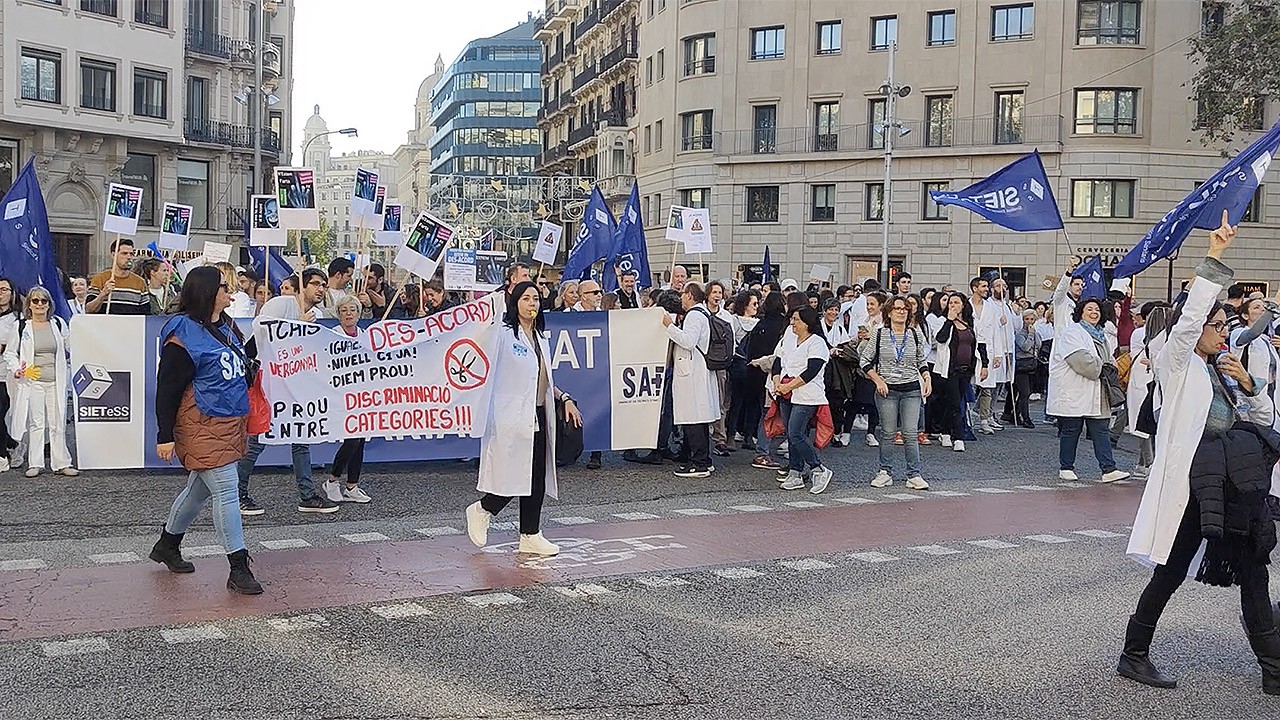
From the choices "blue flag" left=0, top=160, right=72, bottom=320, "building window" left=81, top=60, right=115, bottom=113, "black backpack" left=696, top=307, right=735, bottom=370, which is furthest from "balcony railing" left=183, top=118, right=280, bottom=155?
"black backpack" left=696, top=307, right=735, bottom=370

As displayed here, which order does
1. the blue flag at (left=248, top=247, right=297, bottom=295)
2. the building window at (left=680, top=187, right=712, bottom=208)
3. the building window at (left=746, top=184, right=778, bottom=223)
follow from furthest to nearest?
the building window at (left=680, top=187, right=712, bottom=208) < the building window at (left=746, top=184, right=778, bottom=223) < the blue flag at (left=248, top=247, right=297, bottom=295)

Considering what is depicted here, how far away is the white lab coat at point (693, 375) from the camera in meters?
13.1

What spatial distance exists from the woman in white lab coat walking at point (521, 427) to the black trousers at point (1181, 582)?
3902 millimetres

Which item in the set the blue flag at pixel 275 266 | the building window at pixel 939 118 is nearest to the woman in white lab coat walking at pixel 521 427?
the blue flag at pixel 275 266

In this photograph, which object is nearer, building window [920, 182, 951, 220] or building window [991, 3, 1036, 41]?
building window [991, 3, 1036, 41]

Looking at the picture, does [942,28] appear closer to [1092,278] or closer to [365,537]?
[1092,278]

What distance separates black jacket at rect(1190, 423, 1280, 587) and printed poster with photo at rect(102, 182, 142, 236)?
13.1 meters

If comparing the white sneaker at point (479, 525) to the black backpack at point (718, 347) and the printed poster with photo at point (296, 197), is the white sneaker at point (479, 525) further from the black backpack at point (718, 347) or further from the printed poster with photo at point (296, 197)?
the black backpack at point (718, 347)

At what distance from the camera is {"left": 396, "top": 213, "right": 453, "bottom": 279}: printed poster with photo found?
43.3 ft

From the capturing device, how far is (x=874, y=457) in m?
14.6

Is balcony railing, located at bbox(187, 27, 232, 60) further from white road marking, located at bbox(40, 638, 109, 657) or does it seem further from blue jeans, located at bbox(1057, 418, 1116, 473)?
white road marking, located at bbox(40, 638, 109, 657)

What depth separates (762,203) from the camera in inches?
2005

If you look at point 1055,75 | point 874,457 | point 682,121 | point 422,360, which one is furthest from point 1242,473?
point 682,121

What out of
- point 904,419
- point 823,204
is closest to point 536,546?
point 904,419
